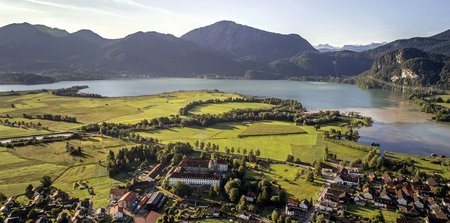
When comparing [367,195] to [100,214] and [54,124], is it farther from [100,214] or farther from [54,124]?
[54,124]

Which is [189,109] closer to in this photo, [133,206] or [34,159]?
[34,159]

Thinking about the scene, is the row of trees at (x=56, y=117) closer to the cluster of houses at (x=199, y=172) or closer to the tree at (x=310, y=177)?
the cluster of houses at (x=199, y=172)

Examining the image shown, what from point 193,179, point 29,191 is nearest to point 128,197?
point 193,179

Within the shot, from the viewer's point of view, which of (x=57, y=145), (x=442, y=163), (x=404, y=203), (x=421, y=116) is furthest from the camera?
(x=421, y=116)

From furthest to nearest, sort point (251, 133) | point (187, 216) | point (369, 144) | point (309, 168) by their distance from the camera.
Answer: point (251, 133) → point (369, 144) → point (309, 168) → point (187, 216)

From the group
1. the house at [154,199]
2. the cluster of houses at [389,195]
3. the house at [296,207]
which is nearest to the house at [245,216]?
the house at [296,207]

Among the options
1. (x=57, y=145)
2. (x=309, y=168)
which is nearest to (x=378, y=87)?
→ (x=309, y=168)

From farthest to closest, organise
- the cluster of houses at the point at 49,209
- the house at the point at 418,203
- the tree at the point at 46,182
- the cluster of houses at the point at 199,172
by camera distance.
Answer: the cluster of houses at the point at 199,172 → the tree at the point at 46,182 → the house at the point at 418,203 → the cluster of houses at the point at 49,209
